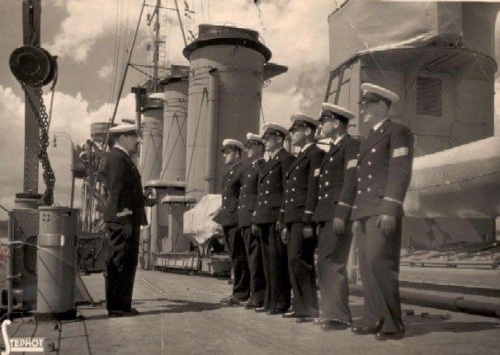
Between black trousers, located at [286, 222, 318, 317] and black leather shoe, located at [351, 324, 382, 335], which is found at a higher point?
black trousers, located at [286, 222, 318, 317]

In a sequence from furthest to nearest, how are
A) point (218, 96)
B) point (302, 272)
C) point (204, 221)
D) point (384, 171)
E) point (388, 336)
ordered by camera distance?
point (218, 96), point (204, 221), point (302, 272), point (384, 171), point (388, 336)

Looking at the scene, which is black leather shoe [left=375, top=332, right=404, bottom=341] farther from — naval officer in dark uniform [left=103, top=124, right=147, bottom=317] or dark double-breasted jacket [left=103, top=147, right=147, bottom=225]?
dark double-breasted jacket [left=103, top=147, right=147, bottom=225]

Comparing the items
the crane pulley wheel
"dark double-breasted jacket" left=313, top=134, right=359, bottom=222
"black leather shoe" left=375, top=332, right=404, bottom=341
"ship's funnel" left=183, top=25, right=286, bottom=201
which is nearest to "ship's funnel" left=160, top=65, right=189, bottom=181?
"ship's funnel" left=183, top=25, right=286, bottom=201

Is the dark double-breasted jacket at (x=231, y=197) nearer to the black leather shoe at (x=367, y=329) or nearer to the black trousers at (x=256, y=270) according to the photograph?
the black trousers at (x=256, y=270)

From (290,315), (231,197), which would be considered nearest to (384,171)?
(290,315)

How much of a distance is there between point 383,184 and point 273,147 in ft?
5.82

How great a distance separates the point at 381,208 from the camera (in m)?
3.86

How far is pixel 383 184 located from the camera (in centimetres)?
397

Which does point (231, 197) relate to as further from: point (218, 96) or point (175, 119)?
point (175, 119)

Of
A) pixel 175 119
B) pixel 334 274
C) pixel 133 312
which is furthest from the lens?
pixel 175 119

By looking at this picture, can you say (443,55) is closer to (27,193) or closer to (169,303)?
(169,303)

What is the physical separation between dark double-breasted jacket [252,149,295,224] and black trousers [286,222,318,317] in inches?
22.9

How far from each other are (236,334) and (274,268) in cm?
139

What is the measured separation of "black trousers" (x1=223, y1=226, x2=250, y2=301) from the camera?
6500 millimetres
